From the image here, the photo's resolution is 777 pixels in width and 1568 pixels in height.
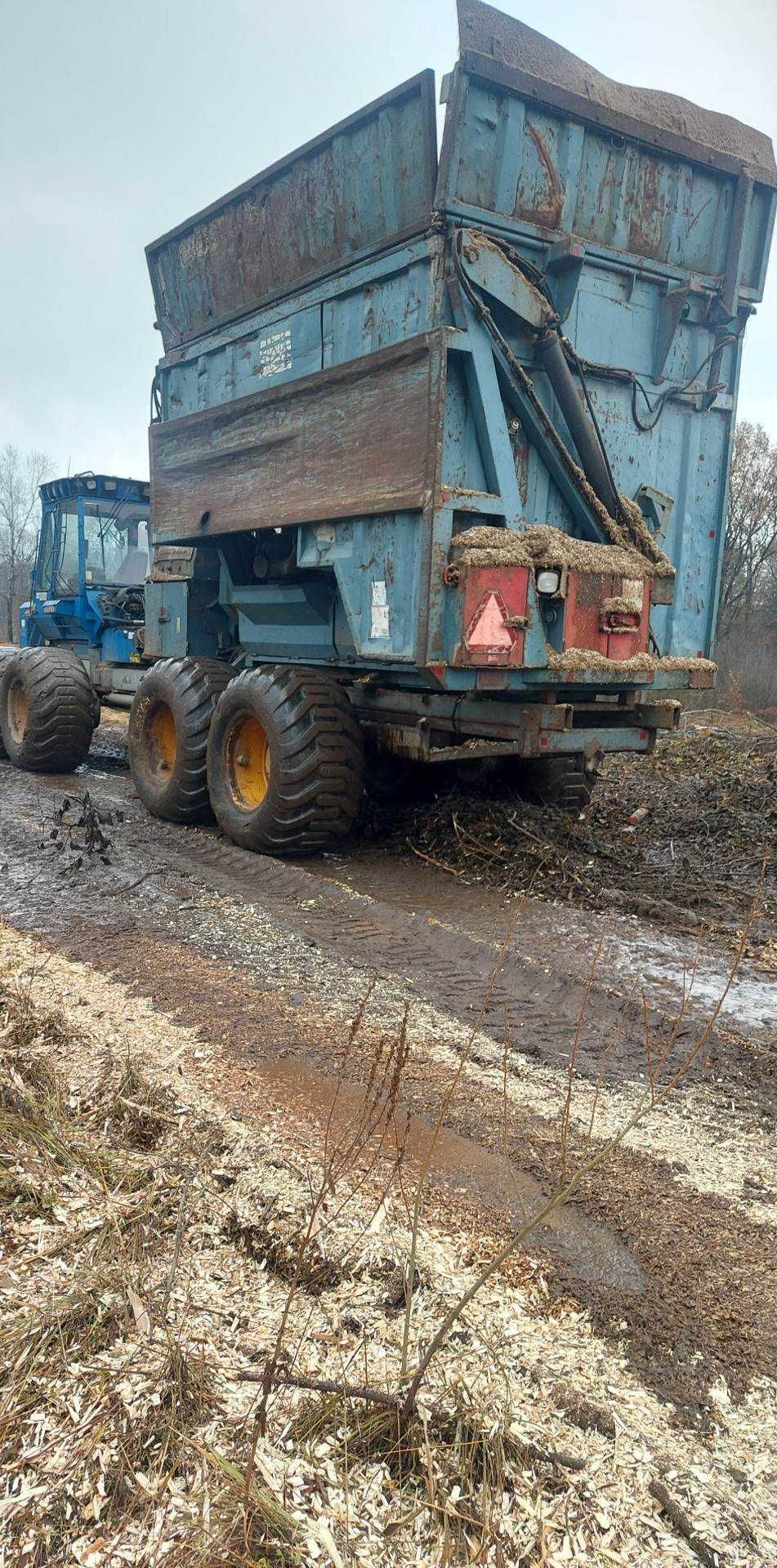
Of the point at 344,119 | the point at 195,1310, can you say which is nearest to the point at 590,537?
the point at 344,119

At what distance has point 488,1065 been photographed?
11.6 ft

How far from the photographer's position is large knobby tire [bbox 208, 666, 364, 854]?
630 cm

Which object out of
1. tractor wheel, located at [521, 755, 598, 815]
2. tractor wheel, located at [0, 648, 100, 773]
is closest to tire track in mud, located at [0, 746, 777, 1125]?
tractor wheel, located at [521, 755, 598, 815]

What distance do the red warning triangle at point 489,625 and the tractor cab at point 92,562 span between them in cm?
660

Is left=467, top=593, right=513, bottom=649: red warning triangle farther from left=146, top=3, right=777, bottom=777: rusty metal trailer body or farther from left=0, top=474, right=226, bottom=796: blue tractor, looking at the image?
left=0, top=474, right=226, bottom=796: blue tractor

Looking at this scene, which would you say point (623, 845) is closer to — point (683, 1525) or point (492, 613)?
point (492, 613)

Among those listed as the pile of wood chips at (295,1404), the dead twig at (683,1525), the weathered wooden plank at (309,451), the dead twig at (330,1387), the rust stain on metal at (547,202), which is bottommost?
the dead twig at (683,1525)

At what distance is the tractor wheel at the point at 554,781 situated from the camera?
703 cm

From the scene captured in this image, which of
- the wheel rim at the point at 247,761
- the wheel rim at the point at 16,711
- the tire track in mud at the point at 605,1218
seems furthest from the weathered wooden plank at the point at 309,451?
the tire track in mud at the point at 605,1218

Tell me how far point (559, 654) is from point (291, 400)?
2.53 m

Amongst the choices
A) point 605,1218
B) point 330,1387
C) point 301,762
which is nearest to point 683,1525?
point 330,1387

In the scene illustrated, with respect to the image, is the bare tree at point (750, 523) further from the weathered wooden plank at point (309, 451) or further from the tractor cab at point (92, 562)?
the weathered wooden plank at point (309, 451)

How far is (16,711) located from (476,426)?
6.60 meters

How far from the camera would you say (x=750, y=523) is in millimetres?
27859
